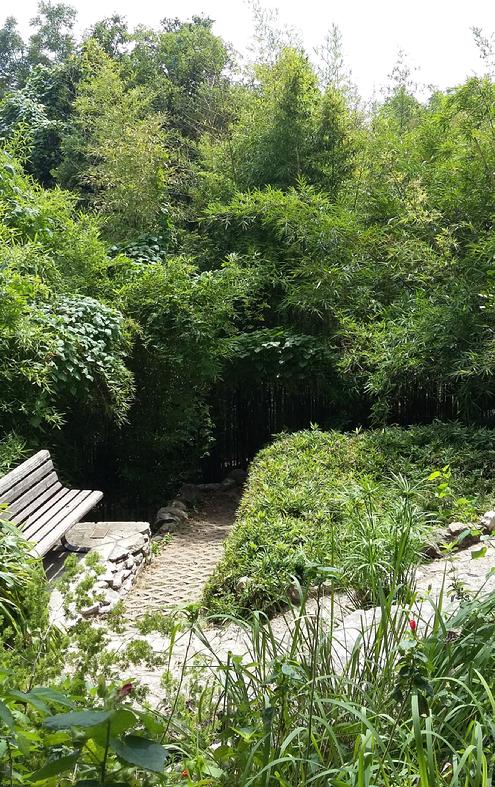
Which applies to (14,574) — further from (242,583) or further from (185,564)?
(185,564)

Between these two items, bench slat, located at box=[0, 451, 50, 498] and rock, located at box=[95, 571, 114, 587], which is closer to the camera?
bench slat, located at box=[0, 451, 50, 498]

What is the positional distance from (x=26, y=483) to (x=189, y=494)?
351 cm

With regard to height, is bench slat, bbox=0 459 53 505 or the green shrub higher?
bench slat, bbox=0 459 53 505

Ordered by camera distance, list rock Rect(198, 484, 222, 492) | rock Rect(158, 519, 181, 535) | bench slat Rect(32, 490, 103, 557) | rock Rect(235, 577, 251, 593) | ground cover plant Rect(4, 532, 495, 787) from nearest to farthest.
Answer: ground cover plant Rect(4, 532, 495, 787) < rock Rect(235, 577, 251, 593) < bench slat Rect(32, 490, 103, 557) < rock Rect(158, 519, 181, 535) < rock Rect(198, 484, 222, 492)

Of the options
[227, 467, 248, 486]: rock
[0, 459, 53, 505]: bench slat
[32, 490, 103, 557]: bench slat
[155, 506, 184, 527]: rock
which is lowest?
[155, 506, 184, 527]: rock

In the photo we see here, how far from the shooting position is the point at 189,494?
7.68 metres

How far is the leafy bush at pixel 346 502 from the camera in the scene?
3.39m

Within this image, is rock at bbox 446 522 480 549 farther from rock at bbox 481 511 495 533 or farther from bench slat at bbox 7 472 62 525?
bench slat at bbox 7 472 62 525

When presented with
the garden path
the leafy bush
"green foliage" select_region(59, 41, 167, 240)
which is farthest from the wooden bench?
"green foliage" select_region(59, 41, 167, 240)

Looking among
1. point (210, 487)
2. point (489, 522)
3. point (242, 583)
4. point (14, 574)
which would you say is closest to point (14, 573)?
point (14, 574)

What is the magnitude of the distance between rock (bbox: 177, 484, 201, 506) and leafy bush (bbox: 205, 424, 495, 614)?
4.19 feet

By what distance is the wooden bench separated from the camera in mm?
3971

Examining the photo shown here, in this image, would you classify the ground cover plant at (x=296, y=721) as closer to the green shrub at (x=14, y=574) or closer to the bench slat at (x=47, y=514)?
the green shrub at (x=14, y=574)

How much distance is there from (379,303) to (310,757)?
6.42 meters
